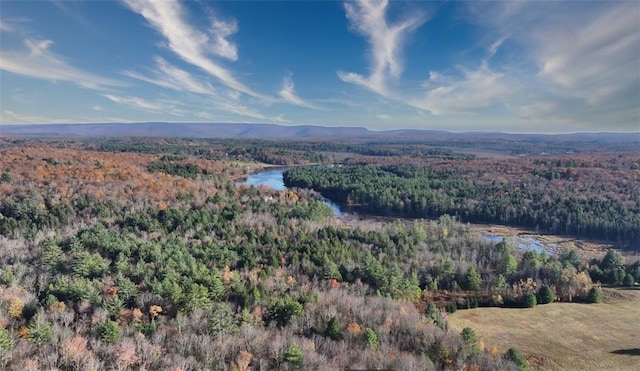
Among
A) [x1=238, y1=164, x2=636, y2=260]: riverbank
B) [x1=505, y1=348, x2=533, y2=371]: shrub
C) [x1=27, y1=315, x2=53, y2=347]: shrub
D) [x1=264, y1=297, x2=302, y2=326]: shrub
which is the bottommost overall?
[x1=238, y1=164, x2=636, y2=260]: riverbank

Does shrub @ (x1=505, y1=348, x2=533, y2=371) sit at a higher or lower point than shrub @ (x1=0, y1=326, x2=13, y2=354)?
lower

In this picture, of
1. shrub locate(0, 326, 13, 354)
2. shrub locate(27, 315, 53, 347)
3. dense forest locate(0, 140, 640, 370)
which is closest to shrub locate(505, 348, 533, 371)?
dense forest locate(0, 140, 640, 370)

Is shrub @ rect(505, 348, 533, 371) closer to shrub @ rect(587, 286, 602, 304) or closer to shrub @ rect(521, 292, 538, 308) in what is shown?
shrub @ rect(521, 292, 538, 308)

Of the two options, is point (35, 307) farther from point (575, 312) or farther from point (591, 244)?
point (591, 244)

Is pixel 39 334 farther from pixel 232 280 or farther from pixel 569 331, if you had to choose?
pixel 569 331

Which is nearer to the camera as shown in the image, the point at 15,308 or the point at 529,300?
the point at 15,308

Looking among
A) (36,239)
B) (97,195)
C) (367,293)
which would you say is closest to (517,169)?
(367,293)

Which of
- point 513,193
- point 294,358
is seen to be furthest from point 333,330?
point 513,193
